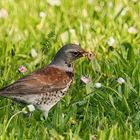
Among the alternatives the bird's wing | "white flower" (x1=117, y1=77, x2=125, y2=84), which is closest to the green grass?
"white flower" (x1=117, y1=77, x2=125, y2=84)

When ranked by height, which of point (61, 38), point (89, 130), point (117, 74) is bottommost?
point (89, 130)

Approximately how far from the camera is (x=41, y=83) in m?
7.22

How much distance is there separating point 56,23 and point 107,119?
107 inches

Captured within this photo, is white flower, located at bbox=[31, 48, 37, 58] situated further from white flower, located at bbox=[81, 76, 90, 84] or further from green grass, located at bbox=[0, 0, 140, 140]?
white flower, located at bbox=[81, 76, 90, 84]

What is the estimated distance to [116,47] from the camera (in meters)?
8.82

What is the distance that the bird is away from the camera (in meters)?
Result: 7.05

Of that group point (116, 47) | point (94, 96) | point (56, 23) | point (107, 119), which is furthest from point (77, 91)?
point (56, 23)

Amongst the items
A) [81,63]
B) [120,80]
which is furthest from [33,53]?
[120,80]

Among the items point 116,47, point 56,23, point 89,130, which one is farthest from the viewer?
point 56,23

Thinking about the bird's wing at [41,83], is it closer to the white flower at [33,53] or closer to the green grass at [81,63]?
the green grass at [81,63]

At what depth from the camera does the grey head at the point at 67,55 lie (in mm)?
7531

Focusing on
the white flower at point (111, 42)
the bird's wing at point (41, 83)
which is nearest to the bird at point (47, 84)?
the bird's wing at point (41, 83)

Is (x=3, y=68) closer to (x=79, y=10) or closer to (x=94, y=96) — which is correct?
(x=94, y=96)

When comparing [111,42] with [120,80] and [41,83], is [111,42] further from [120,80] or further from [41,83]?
[41,83]
